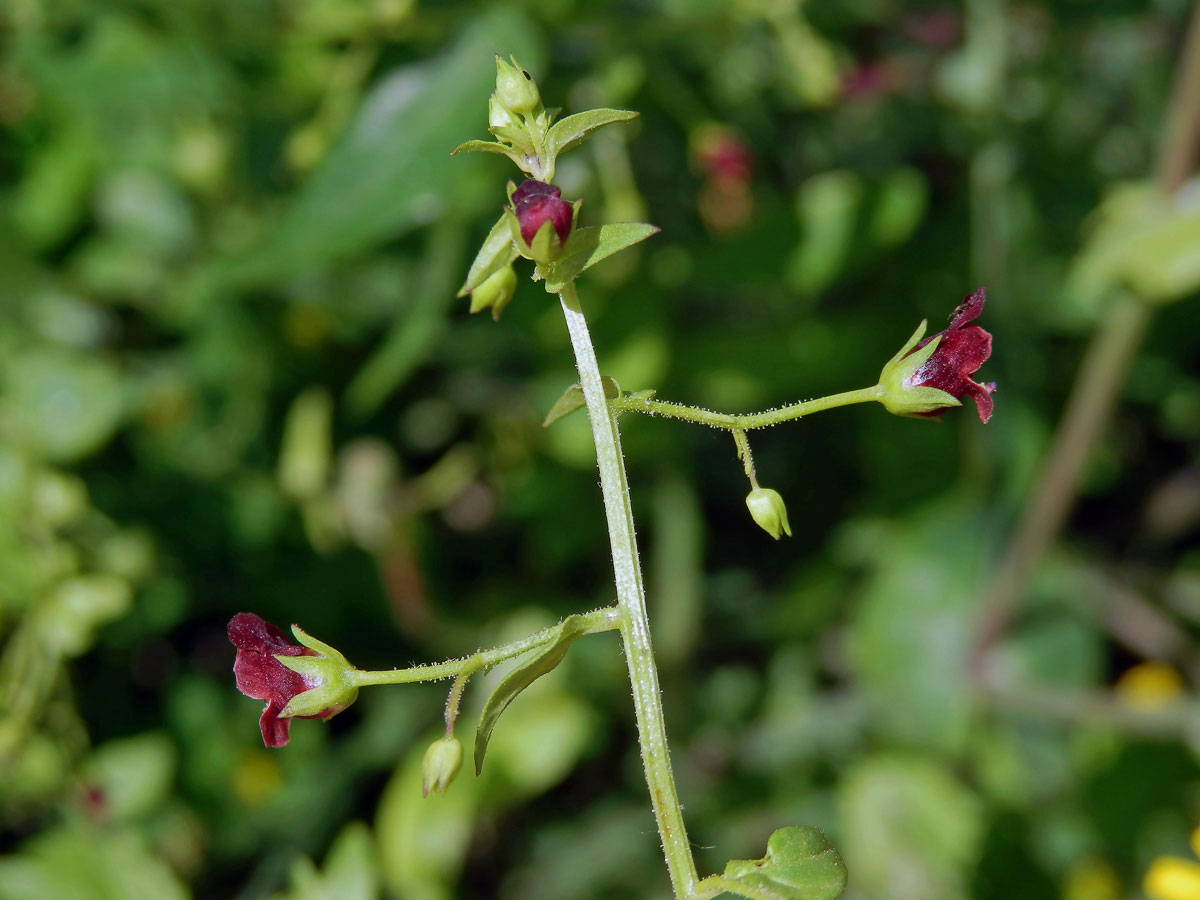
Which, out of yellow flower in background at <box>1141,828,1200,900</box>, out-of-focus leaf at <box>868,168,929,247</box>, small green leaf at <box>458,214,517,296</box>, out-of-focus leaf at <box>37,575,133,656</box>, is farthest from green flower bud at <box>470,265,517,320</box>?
out-of-focus leaf at <box>868,168,929,247</box>

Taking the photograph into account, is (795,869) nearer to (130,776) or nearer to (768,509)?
(768,509)

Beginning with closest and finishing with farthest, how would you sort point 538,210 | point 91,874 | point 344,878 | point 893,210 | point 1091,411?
1. point 538,210
2. point 344,878
3. point 91,874
4. point 1091,411
5. point 893,210

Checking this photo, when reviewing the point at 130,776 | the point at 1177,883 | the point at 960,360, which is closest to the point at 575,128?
the point at 960,360

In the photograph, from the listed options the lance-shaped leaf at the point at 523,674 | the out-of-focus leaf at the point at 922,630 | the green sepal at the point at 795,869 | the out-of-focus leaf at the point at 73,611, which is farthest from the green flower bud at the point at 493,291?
the out-of-focus leaf at the point at 922,630

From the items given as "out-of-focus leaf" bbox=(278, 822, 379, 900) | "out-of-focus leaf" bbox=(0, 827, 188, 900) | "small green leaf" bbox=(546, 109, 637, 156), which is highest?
"small green leaf" bbox=(546, 109, 637, 156)

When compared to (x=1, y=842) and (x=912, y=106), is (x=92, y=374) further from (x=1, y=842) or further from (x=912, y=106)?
(x=912, y=106)

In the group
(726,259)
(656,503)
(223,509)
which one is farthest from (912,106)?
(223,509)

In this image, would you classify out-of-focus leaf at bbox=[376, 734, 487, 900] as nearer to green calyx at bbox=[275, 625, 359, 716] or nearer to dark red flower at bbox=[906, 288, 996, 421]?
green calyx at bbox=[275, 625, 359, 716]
